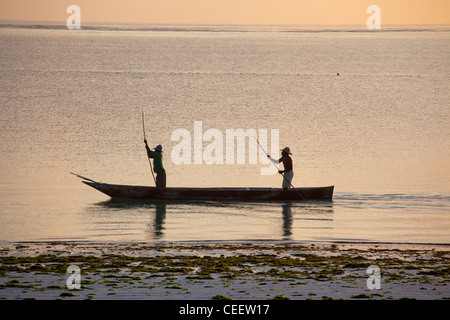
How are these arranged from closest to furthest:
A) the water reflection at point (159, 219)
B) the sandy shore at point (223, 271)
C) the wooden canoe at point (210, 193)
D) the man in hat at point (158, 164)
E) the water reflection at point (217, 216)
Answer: the sandy shore at point (223, 271), the water reflection at point (159, 219), the water reflection at point (217, 216), the wooden canoe at point (210, 193), the man in hat at point (158, 164)

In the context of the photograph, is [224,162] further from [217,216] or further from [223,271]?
[223,271]

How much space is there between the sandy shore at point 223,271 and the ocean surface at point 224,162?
4.35 ft

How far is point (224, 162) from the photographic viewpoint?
3017cm

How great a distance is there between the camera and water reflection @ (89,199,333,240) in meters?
18.7

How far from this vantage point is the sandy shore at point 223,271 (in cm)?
1274

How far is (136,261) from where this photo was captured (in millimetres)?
14820

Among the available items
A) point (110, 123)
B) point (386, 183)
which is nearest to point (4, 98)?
point (110, 123)

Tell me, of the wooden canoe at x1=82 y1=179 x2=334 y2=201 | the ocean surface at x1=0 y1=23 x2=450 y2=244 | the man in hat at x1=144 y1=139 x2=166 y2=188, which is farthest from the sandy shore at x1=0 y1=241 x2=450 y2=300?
the man in hat at x1=144 y1=139 x2=166 y2=188

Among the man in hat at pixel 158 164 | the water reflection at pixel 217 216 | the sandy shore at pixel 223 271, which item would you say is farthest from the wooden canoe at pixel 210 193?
the sandy shore at pixel 223 271

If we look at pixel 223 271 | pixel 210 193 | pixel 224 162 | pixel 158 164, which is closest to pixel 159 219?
pixel 210 193

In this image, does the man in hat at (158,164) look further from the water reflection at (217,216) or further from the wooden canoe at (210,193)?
the water reflection at (217,216)

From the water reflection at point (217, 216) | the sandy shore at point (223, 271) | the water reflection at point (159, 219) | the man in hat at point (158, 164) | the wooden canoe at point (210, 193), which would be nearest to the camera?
the sandy shore at point (223, 271)

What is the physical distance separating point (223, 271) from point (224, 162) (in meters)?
16.1
